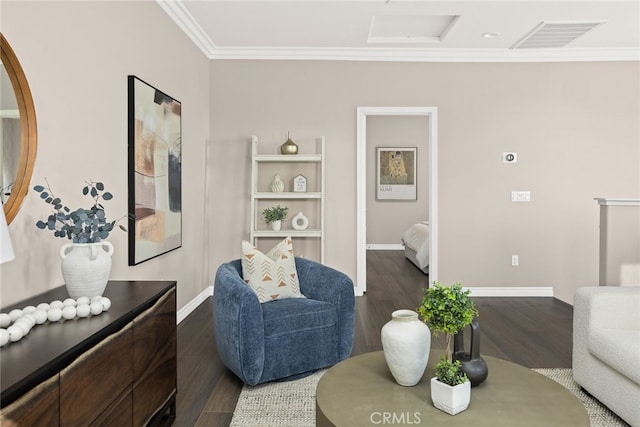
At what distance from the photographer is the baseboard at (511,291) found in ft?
17.2

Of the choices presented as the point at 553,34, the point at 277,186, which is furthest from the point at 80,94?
the point at 553,34

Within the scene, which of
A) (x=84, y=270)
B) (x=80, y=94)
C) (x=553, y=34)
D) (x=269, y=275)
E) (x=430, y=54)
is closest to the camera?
(x=84, y=270)

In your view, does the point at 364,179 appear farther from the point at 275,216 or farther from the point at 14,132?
the point at 14,132

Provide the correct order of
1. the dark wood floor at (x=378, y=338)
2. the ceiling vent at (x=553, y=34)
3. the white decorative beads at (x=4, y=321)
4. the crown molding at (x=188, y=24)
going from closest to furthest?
the white decorative beads at (x=4, y=321)
the dark wood floor at (x=378, y=338)
the crown molding at (x=188, y=24)
the ceiling vent at (x=553, y=34)

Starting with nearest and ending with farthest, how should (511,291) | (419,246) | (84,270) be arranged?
(84,270), (511,291), (419,246)

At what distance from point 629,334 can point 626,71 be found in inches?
157

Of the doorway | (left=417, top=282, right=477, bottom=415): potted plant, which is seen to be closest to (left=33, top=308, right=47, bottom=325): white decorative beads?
(left=417, top=282, right=477, bottom=415): potted plant

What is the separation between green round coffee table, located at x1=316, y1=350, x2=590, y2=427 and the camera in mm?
1552

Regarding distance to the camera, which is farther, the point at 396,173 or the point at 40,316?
the point at 396,173

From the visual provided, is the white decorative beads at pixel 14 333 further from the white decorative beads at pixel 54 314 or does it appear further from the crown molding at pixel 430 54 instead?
the crown molding at pixel 430 54

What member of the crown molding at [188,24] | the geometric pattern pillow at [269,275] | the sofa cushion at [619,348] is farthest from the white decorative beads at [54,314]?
the crown molding at [188,24]

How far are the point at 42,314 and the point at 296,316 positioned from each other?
1482mm

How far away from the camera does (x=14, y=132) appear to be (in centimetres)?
193

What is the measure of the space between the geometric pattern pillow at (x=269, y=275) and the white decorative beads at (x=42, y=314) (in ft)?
4.32
